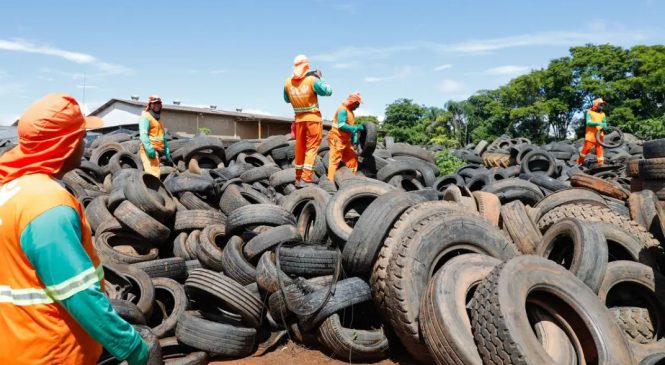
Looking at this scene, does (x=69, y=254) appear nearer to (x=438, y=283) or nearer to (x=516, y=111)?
(x=438, y=283)

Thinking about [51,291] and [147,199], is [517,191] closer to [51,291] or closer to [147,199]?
[147,199]

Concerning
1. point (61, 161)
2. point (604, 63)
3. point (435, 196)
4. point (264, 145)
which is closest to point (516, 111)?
point (604, 63)

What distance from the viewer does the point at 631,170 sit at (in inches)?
285

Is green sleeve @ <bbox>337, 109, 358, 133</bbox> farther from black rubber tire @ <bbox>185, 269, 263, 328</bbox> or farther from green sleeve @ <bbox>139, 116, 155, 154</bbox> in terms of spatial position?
black rubber tire @ <bbox>185, 269, 263, 328</bbox>

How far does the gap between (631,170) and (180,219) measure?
6366mm

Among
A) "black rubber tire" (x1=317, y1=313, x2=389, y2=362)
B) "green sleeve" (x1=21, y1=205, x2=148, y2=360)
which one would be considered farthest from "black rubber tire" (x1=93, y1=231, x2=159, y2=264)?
"green sleeve" (x1=21, y1=205, x2=148, y2=360)

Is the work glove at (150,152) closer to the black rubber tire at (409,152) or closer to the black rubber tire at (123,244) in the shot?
the black rubber tire at (123,244)

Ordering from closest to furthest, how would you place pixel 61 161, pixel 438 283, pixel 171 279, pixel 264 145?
pixel 61 161
pixel 438 283
pixel 171 279
pixel 264 145

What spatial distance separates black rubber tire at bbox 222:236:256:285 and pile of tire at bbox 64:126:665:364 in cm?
1

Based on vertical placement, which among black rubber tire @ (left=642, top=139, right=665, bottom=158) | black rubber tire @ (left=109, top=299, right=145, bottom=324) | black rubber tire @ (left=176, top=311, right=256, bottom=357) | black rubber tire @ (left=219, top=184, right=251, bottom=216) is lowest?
black rubber tire @ (left=176, top=311, right=256, bottom=357)

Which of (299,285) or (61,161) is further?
(299,285)

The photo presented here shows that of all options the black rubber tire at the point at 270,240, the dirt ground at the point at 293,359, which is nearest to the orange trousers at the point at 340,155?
the black rubber tire at the point at 270,240

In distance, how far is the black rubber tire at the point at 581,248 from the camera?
432cm

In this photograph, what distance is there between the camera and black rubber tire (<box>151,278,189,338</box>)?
16.1ft
